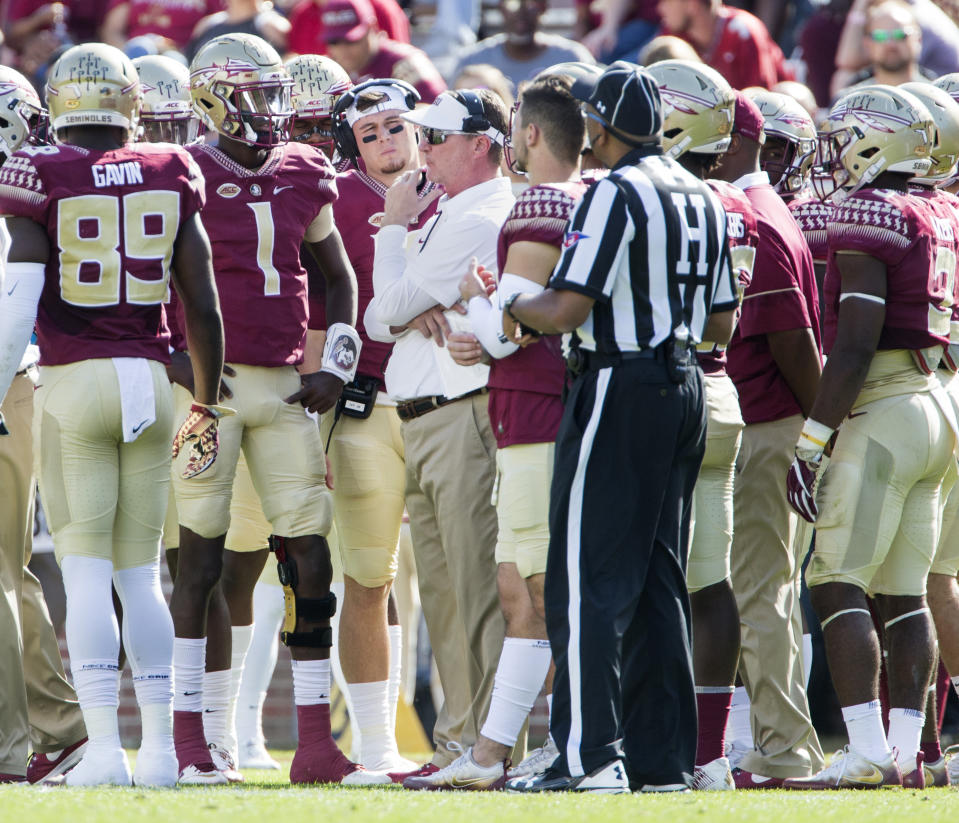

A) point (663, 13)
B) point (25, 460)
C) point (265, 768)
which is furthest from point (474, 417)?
point (663, 13)

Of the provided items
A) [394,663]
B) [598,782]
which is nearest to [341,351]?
[394,663]

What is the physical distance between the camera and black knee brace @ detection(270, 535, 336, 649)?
5.50 meters

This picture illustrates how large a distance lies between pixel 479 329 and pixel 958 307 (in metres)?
1.83

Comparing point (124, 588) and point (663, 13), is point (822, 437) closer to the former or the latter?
point (124, 588)

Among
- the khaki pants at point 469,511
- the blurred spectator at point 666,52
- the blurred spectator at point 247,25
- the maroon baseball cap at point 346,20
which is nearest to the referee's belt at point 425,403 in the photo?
the khaki pants at point 469,511

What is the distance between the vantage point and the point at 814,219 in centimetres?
659

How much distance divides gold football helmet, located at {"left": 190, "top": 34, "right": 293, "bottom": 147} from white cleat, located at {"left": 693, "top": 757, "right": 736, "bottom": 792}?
8.45 ft

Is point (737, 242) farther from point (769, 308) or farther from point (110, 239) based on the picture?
point (110, 239)

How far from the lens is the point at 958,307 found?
5.77 metres

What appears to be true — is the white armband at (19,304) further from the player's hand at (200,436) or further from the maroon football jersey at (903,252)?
the maroon football jersey at (903,252)

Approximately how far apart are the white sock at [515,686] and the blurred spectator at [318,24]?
22.5 ft

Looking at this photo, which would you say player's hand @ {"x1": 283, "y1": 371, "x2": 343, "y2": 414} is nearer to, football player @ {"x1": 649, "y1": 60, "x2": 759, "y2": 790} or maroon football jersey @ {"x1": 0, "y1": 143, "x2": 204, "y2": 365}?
maroon football jersey @ {"x1": 0, "y1": 143, "x2": 204, "y2": 365}

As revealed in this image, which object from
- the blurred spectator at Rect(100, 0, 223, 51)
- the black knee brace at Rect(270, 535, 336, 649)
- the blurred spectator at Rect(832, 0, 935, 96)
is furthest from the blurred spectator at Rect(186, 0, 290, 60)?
the black knee brace at Rect(270, 535, 336, 649)

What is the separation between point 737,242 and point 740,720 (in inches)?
77.5
